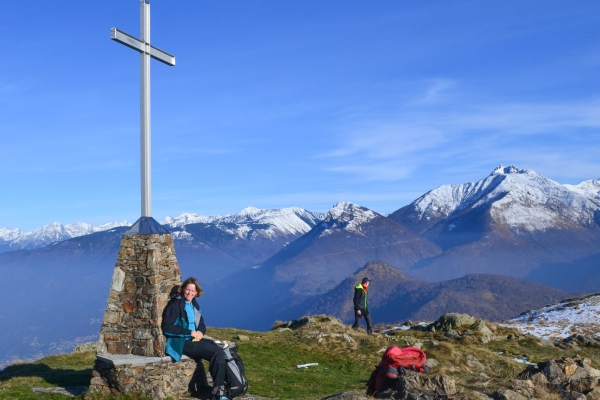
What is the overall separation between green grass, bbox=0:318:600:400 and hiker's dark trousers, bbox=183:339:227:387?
1.65m

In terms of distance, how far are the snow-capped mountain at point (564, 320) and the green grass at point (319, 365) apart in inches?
335

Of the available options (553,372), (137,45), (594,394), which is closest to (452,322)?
(553,372)

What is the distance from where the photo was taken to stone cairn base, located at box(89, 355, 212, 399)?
39.4ft

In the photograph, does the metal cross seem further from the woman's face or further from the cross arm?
the woman's face

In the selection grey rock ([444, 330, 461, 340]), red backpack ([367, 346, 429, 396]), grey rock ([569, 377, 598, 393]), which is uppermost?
red backpack ([367, 346, 429, 396])

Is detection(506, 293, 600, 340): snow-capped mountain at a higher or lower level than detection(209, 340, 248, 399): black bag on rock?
lower

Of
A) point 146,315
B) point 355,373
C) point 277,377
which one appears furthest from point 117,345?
point 355,373

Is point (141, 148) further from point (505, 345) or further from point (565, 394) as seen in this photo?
point (505, 345)

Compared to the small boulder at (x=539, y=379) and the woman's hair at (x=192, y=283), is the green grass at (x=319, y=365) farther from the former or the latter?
the woman's hair at (x=192, y=283)

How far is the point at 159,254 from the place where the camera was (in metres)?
13.0

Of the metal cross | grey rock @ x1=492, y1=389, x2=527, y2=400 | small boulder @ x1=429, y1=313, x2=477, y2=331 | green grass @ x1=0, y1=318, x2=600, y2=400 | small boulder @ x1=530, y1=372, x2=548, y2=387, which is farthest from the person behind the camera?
small boulder @ x1=429, y1=313, x2=477, y2=331

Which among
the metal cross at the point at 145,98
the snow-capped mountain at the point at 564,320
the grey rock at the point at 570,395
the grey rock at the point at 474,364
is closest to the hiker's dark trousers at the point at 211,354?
the metal cross at the point at 145,98

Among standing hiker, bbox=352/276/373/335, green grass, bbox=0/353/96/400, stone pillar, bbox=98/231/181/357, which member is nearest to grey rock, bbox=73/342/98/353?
green grass, bbox=0/353/96/400

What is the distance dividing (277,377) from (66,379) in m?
5.96
